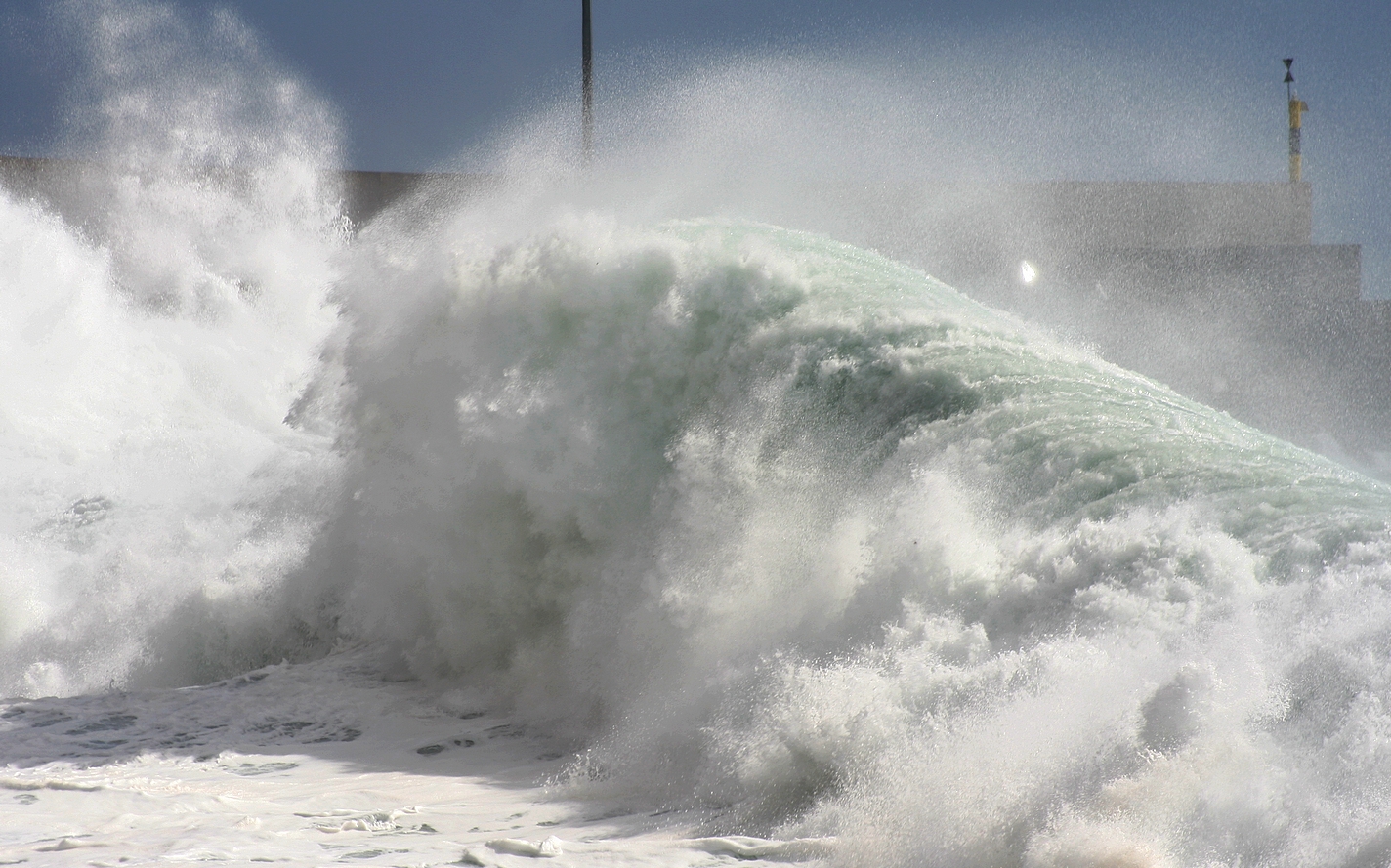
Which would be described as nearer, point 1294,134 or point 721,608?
point 721,608

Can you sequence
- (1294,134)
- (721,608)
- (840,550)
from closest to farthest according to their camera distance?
(840,550), (721,608), (1294,134)

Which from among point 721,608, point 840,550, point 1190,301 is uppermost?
point 1190,301

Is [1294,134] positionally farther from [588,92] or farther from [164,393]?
[164,393]

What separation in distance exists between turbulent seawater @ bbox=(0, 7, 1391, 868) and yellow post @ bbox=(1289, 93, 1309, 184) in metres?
14.2

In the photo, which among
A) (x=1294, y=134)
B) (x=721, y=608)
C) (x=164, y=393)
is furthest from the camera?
(x=1294, y=134)

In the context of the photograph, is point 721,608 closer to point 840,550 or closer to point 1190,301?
point 840,550

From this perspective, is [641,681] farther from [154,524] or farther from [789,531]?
[154,524]

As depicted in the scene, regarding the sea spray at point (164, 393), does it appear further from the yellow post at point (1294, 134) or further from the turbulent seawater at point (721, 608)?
the yellow post at point (1294, 134)

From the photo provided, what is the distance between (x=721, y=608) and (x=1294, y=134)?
55.8ft

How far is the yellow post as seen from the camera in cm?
1798

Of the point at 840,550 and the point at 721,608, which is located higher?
the point at 840,550

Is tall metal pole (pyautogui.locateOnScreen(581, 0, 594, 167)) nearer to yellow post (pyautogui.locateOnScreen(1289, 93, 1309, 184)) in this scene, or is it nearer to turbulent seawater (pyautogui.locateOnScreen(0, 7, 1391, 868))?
turbulent seawater (pyautogui.locateOnScreen(0, 7, 1391, 868))

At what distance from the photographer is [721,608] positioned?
456 centimetres

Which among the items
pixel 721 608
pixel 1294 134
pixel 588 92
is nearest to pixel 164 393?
pixel 588 92
